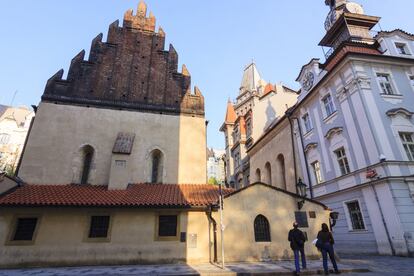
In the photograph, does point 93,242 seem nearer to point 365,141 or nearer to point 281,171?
point 365,141

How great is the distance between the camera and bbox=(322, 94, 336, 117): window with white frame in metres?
16.8

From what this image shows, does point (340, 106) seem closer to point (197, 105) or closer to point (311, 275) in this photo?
point (197, 105)

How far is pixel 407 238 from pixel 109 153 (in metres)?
16.5

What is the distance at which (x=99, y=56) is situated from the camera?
56.1ft

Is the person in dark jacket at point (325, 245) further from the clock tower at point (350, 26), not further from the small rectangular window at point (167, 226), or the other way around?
the clock tower at point (350, 26)

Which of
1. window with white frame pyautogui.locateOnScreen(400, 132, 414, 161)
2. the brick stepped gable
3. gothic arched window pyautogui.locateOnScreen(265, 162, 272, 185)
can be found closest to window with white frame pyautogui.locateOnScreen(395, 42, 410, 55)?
window with white frame pyautogui.locateOnScreen(400, 132, 414, 161)

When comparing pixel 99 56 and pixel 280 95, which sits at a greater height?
pixel 280 95

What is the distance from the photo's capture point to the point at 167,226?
1129cm

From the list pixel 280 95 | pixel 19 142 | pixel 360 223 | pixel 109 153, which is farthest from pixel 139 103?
pixel 19 142

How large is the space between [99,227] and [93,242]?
666 millimetres

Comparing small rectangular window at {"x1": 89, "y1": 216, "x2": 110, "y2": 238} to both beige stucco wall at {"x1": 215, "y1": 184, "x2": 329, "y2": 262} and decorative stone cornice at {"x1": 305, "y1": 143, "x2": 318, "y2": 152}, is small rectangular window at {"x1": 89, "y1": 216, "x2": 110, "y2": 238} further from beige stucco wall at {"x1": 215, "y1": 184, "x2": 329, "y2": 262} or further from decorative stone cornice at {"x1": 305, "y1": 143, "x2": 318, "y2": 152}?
decorative stone cornice at {"x1": 305, "y1": 143, "x2": 318, "y2": 152}

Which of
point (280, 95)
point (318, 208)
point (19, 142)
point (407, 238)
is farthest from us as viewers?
point (19, 142)

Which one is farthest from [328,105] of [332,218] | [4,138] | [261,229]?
[4,138]

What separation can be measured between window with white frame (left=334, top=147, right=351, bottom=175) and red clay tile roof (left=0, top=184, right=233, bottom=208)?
8.65m
